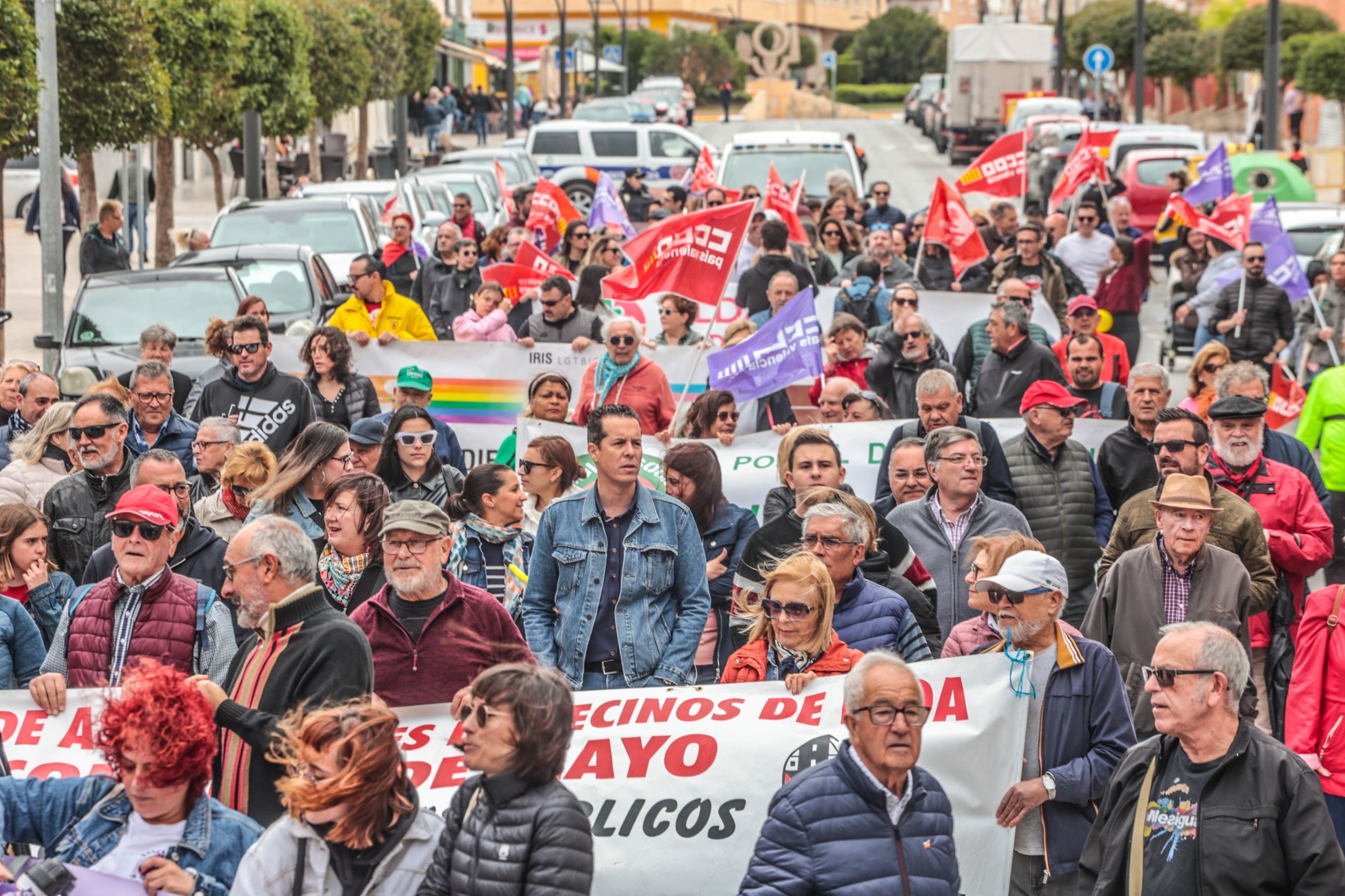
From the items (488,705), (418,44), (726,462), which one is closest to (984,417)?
(726,462)

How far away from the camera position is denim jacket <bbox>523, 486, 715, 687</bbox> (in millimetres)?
6656

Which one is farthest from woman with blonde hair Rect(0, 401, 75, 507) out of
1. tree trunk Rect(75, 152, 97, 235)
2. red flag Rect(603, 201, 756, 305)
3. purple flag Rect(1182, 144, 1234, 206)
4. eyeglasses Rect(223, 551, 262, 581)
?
tree trunk Rect(75, 152, 97, 235)

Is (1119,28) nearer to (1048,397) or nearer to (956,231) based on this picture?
(956,231)

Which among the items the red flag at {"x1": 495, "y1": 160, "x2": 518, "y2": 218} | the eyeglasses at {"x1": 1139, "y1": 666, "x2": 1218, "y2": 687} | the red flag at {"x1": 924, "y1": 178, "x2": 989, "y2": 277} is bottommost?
the eyeglasses at {"x1": 1139, "y1": 666, "x2": 1218, "y2": 687}

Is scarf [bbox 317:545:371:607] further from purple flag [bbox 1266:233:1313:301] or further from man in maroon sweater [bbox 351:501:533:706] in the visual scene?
purple flag [bbox 1266:233:1313:301]

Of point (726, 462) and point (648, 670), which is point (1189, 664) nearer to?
point (648, 670)

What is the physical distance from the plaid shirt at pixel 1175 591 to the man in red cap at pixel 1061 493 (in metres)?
1.37

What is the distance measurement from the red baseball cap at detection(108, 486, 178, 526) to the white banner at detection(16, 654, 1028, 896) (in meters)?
0.71

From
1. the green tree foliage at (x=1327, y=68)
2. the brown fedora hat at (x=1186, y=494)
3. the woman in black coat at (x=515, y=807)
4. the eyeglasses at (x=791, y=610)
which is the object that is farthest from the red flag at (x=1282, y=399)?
the green tree foliage at (x=1327, y=68)

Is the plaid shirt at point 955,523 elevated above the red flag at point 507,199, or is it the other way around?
the red flag at point 507,199

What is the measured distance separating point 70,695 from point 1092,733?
11.0ft

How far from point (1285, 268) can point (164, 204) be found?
16330 mm

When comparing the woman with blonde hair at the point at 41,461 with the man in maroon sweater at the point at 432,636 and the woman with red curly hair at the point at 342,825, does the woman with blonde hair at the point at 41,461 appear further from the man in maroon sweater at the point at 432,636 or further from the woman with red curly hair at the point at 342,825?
the woman with red curly hair at the point at 342,825

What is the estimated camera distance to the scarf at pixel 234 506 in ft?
25.9
